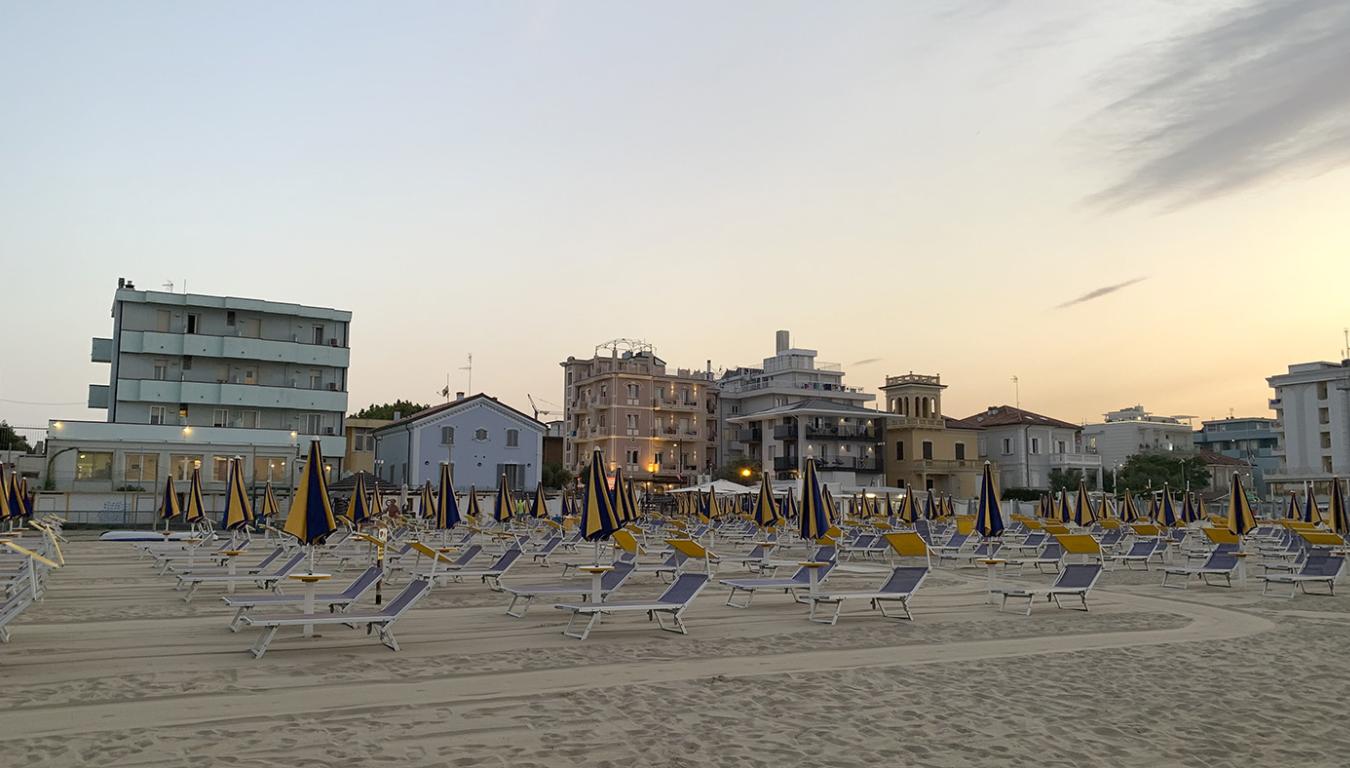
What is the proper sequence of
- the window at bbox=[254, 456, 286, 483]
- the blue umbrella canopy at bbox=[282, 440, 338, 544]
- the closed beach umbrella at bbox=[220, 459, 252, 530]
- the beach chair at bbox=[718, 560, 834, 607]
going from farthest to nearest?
the window at bbox=[254, 456, 286, 483] → the closed beach umbrella at bbox=[220, 459, 252, 530] → the beach chair at bbox=[718, 560, 834, 607] → the blue umbrella canopy at bbox=[282, 440, 338, 544]

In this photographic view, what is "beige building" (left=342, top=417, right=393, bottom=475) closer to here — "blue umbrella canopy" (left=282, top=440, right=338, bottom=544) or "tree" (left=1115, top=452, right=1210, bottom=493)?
"tree" (left=1115, top=452, right=1210, bottom=493)

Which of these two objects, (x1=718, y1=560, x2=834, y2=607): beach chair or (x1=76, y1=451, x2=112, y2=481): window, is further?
(x1=76, y1=451, x2=112, y2=481): window

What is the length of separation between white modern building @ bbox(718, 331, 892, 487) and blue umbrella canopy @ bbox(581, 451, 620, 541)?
4635cm

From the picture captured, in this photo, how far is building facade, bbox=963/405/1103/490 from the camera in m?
72.3

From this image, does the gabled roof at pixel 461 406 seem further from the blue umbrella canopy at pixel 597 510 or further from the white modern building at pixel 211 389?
the blue umbrella canopy at pixel 597 510

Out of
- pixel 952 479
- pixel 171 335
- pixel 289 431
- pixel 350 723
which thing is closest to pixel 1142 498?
pixel 952 479

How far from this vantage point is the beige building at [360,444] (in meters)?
65.9

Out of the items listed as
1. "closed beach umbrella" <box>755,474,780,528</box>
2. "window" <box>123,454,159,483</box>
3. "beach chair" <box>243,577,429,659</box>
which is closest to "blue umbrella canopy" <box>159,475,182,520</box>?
"closed beach umbrella" <box>755,474,780,528</box>

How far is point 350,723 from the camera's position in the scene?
709cm

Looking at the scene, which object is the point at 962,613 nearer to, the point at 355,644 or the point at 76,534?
the point at 355,644

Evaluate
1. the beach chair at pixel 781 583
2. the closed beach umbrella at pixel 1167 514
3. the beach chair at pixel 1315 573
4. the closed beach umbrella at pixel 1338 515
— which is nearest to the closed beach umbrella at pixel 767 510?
the beach chair at pixel 781 583

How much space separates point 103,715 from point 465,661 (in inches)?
128

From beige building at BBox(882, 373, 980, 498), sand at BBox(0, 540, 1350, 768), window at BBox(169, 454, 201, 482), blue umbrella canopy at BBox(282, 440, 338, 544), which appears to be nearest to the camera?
sand at BBox(0, 540, 1350, 768)

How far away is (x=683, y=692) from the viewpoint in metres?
8.37
